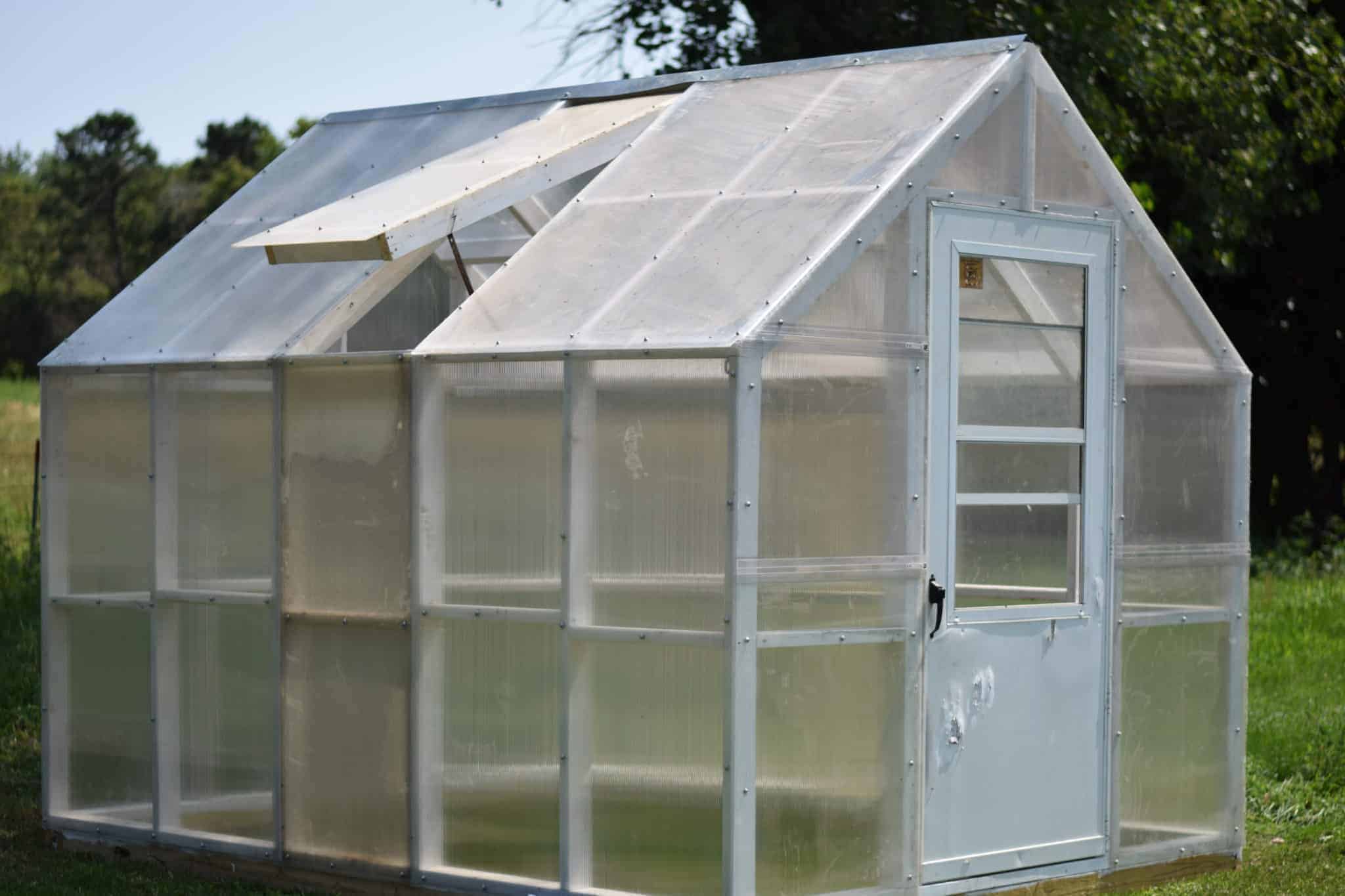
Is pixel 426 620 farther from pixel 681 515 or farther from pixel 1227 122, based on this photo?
pixel 1227 122

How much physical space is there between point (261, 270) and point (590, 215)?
1.79m

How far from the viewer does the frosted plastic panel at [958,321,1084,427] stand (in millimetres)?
7156

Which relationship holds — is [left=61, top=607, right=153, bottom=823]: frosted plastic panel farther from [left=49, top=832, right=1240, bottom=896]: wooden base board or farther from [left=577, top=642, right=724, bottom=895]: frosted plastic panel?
[left=577, top=642, right=724, bottom=895]: frosted plastic panel

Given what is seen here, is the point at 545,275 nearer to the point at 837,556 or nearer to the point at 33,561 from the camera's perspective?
the point at 837,556

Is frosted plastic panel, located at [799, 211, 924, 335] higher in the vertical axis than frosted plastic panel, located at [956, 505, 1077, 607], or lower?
higher

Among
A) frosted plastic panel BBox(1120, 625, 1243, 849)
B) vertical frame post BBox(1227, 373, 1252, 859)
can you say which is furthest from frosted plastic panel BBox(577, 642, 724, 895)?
vertical frame post BBox(1227, 373, 1252, 859)

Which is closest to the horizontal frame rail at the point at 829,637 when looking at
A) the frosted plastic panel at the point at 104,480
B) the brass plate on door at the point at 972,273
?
the brass plate on door at the point at 972,273

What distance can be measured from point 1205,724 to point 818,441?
8.51 feet

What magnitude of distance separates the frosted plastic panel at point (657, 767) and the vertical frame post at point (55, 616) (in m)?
3.00

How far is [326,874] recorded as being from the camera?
7312mm

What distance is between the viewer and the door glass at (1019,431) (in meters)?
7.10

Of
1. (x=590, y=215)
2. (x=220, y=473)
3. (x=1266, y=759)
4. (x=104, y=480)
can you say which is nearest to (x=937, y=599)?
(x=590, y=215)

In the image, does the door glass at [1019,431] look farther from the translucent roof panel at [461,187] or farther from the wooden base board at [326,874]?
the translucent roof panel at [461,187]

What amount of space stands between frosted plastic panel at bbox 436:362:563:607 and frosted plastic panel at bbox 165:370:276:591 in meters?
1.00
